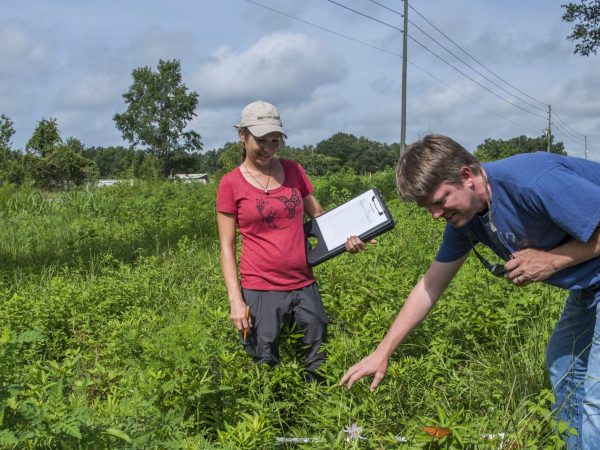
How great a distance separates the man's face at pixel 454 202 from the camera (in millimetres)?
2336

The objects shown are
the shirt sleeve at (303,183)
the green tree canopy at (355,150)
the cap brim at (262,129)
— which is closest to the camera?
the cap brim at (262,129)

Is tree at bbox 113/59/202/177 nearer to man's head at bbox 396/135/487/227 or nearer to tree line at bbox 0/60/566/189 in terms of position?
tree line at bbox 0/60/566/189

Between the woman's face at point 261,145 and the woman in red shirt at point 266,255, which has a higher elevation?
the woman's face at point 261,145

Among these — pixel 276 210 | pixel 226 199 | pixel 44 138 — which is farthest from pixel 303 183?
pixel 44 138

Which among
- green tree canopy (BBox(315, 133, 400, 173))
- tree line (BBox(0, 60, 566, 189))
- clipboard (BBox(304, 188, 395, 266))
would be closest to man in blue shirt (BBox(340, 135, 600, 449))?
clipboard (BBox(304, 188, 395, 266))

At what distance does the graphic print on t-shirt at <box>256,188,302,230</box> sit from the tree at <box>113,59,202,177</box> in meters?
61.9

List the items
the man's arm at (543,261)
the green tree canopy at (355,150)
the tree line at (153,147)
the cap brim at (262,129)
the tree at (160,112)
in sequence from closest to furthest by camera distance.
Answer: the man's arm at (543,261), the cap brim at (262,129), the tree line at (153,147), the tree at (160,112), the green tree canopy at (355,150)

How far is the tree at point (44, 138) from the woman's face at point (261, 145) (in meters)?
44.6

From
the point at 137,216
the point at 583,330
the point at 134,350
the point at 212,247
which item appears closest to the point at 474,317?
the point at 583,330

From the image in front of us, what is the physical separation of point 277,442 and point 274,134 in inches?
60.3

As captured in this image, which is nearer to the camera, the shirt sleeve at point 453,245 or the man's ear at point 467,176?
the man's ear at point 467,176

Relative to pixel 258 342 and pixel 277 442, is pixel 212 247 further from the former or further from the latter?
pixel 277 442

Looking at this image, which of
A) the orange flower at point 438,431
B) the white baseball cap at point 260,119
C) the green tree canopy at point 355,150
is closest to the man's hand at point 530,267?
the orange flower at point 438,431

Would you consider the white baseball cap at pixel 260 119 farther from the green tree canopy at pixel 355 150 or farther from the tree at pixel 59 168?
the green tree canopy at pixel 355 150
